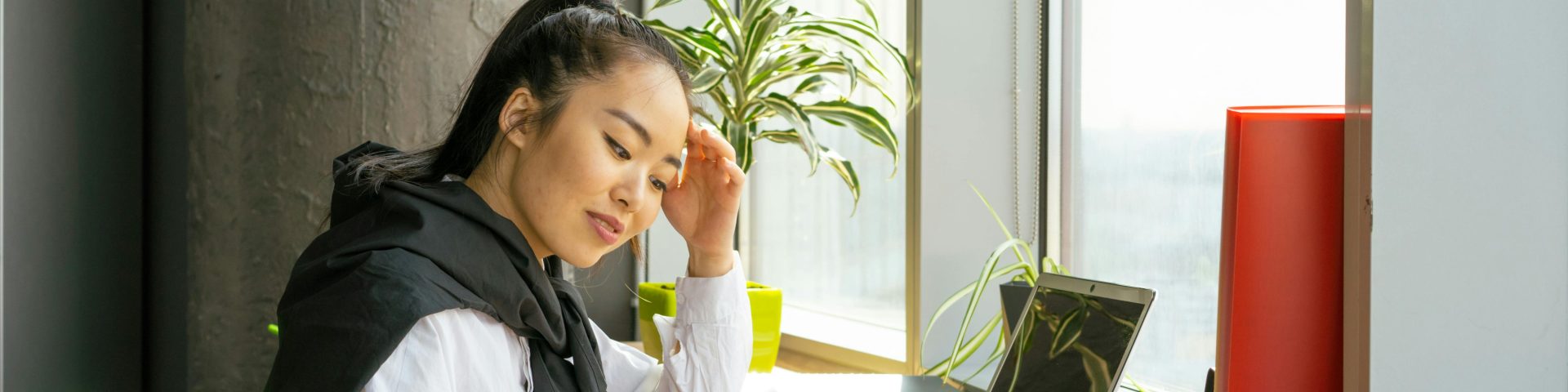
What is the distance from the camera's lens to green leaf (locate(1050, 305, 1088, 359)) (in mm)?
972

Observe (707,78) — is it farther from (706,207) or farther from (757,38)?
(706,207)

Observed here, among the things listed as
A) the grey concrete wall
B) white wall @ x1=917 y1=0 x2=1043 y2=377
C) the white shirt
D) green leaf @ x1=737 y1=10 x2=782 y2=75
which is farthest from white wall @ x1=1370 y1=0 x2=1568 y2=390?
the grey concrete wall

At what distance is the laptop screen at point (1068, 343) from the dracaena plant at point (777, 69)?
684mm

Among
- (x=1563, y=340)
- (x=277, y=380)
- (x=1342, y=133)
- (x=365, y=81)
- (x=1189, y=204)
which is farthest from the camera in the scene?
(x=365, y=81)

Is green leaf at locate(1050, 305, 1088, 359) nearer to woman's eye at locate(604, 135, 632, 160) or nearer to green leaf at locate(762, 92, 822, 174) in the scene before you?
woman's eye at locate(604, 135, 632, 160)

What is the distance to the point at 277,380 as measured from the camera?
723mm

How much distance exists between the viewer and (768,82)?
1778 millimetres

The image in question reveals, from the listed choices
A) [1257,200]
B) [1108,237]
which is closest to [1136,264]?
[1108,237]

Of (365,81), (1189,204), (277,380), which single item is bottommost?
(277,380)

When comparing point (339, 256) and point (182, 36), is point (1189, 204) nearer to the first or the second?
point (339, 256)

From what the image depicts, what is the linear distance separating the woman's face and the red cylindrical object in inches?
19.7

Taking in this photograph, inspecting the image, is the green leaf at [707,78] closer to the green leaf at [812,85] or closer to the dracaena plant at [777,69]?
the dracaena plant at [777,69]

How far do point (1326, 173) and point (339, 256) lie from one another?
67 cm

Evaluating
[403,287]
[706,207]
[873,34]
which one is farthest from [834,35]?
[403,287]
